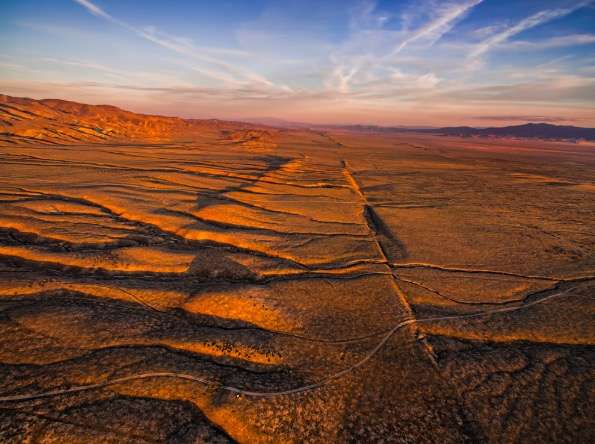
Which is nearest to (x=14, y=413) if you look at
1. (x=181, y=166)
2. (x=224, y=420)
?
(x=224, y=420)

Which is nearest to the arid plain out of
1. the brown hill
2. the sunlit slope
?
the sunlit slope

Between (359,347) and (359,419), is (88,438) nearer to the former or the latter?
(359,419)

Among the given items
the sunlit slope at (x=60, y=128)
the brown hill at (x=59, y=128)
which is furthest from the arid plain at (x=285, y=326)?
the brown hill at (x=59, y=128)

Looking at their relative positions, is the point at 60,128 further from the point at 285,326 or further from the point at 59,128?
the point at 285,326

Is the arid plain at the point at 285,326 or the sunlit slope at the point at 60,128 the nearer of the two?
the arid plain at the point at 285,326

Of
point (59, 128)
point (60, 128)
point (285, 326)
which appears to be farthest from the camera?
point (60, 128)

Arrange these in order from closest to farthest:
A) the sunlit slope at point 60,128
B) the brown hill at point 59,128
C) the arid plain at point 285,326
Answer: the arid plain at point 285,326 < the sunlit slope at point 60,128 < the brown hill at point 59,128

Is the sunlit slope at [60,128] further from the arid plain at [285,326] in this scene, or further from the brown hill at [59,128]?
the arid plain at [285,326]

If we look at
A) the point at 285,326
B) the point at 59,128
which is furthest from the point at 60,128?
the point at 285,326

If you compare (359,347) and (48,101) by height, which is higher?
(48,101)
